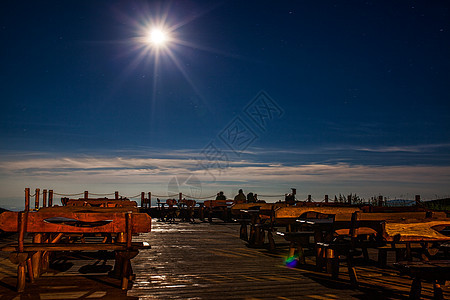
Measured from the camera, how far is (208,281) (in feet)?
20.9

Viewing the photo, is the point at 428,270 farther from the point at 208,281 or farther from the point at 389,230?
the point at 208,281

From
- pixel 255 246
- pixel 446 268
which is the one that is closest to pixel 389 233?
pixel 446 268

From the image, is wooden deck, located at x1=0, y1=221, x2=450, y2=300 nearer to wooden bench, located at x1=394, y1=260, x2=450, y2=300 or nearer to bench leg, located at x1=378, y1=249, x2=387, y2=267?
bench leg, located at x1=378, y1=249, x2=387, y2=267

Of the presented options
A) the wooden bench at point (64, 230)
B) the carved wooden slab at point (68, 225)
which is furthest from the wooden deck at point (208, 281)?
the carved wooden slab at point (68, 225)

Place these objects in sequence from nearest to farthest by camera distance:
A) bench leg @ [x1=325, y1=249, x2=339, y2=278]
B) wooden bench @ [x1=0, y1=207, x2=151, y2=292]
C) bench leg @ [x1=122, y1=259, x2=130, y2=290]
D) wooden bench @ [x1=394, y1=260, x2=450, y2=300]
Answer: wooden bench @ [x1=394, y1=260, x2=450, y2=300]
wooden bench @ [x1=0, y1=207, x2=151, y2=292]
bench leg @ [x1=122, y1=259, x2=130, y2=290]
bench leg @ [x1=325, y1=249, x2=339, y2=278]

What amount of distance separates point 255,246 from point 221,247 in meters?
0.98

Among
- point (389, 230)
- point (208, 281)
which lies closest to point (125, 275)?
point (208, 281)

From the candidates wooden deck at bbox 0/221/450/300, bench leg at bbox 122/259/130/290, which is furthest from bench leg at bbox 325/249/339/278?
bench leg at bbox 122/259/130/290

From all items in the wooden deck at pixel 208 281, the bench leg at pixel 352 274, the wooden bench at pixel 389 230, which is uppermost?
the wooden bench at pixel 389 230

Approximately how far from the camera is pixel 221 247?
10.7 metres

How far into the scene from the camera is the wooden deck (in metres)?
5.52

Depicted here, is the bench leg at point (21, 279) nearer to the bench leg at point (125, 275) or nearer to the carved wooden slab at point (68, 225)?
the carved wooden slab at point (68, 225)

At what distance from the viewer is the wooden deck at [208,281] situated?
5.52m

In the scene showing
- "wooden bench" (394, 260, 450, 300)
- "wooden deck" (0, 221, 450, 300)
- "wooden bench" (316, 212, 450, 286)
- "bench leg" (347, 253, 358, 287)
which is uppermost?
"wooden bench" (316, 212, 450, 286)
